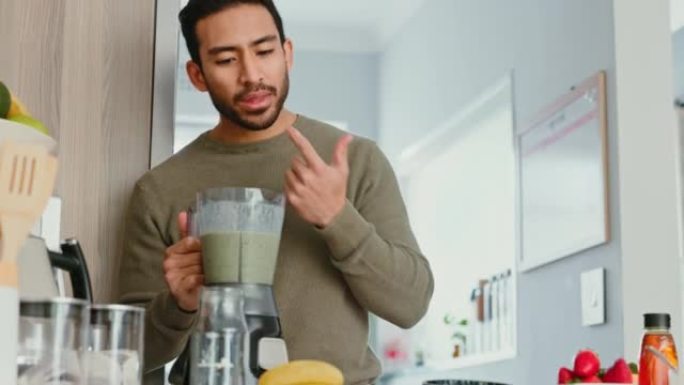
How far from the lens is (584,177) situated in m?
2.82

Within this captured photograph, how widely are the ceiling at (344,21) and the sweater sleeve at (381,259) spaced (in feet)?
10.8

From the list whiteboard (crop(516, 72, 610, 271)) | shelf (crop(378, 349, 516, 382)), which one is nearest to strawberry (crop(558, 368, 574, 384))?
whiteboard (crop(516, 72, 610, 271))

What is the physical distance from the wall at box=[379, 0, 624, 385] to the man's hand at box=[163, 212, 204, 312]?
1509 mm

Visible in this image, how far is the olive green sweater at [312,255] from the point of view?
52.5 inches

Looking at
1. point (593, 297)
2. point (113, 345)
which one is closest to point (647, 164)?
point (593, 297)

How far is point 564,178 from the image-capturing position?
2951 mm

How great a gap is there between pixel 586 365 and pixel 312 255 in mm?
367

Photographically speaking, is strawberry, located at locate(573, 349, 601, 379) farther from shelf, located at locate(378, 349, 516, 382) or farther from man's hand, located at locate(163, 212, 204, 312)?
shelf, located at locate(378, 349, 516, 382)

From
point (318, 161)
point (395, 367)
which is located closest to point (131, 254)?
point (318, 161)

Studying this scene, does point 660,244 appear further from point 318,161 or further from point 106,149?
point 318,161

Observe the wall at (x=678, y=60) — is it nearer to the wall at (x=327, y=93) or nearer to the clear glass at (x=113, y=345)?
the wall at (x=327, y=93)

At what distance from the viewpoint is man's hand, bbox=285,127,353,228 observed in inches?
47.4

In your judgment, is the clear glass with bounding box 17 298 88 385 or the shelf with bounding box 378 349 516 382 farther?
the shelf with bounding box 378 349 516 382

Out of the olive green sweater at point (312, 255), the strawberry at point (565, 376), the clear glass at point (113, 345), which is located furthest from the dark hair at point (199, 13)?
the clear glass at point (113, 345)
